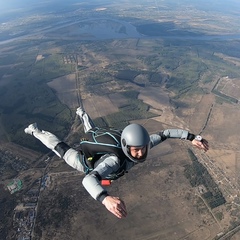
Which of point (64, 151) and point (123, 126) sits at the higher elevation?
point (64, 151)

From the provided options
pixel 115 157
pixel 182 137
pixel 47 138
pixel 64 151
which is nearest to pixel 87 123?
pixel 47 138

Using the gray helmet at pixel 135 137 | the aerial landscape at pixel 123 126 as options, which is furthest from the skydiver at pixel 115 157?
the aerial landscape at pixel 123 126

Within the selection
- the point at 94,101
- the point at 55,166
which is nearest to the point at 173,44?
the point at 94,101

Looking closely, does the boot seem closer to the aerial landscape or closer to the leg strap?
the leg strap

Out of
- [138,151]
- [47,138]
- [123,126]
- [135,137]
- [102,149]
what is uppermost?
[135,137]

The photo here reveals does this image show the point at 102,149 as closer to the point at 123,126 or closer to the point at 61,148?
the point at 61,148

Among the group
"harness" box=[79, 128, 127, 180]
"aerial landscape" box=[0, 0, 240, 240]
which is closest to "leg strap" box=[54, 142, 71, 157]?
"harness" box=[79, 128, 127, 180]

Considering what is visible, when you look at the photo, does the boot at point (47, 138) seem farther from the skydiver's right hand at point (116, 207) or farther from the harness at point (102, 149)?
the skydiver's right hand at point (116, 207)
